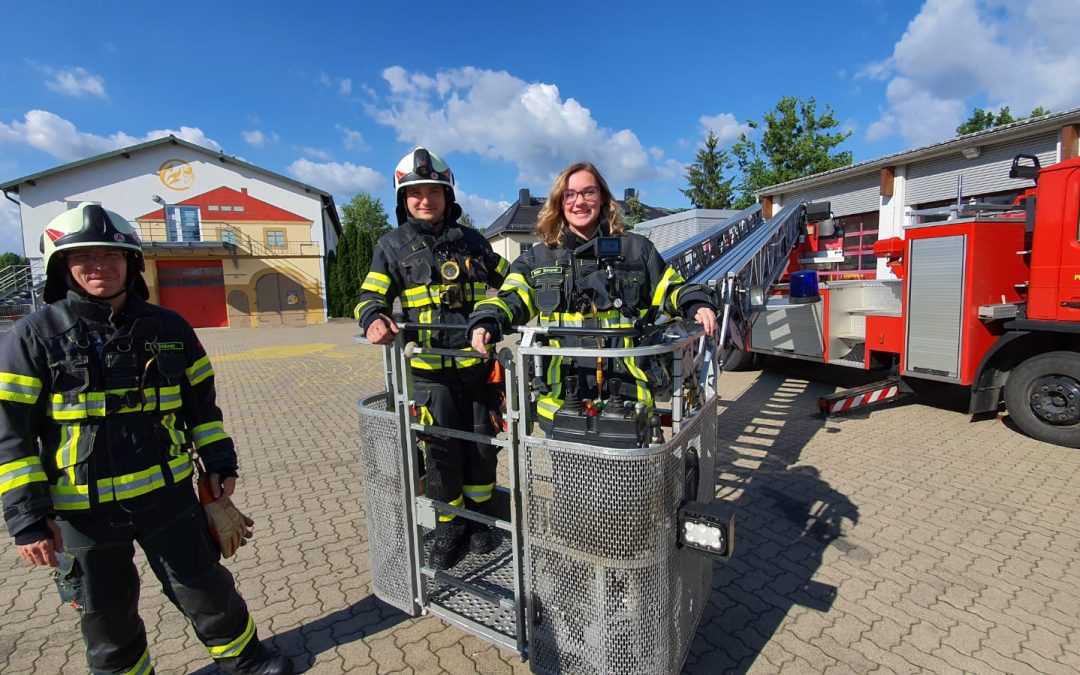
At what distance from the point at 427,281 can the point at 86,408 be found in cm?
136

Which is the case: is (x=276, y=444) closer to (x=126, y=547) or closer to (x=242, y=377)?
(x=126, y=547)

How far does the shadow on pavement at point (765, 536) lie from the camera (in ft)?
8.40

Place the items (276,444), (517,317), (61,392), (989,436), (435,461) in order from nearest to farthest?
(61,392), (517,317), (435,461), (989,436), (276,444)

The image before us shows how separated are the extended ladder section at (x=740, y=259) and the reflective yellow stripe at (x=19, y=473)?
3.76 m

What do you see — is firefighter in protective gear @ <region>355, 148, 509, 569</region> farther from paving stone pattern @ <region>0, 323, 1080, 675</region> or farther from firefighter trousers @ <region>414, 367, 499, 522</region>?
paving stone pattern @ <region>0, 323, 1080, 675</region>

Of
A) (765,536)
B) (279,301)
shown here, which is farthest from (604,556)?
(279,301)

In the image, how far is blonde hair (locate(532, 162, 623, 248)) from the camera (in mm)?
2512

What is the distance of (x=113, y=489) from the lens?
1.88 m

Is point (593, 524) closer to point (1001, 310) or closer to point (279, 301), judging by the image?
point (1001, 310)

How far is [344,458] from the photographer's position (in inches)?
211

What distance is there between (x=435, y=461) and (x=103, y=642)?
137 cm

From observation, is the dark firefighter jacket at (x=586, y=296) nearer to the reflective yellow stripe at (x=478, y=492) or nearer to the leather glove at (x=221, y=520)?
the reflective yellow stripe at (x=478, y=492)

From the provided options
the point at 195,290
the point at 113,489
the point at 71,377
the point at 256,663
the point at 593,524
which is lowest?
the point at 256,663

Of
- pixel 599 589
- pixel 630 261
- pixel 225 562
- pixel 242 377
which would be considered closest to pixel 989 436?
pixel 630 261
